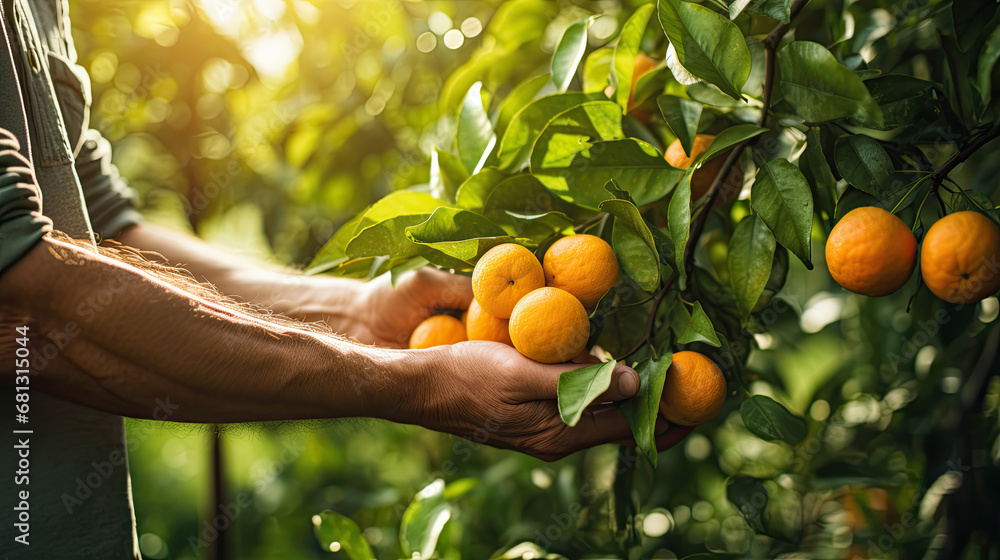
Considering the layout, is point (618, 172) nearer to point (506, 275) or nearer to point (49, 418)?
point (506, 275)

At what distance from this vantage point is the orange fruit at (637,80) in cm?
79

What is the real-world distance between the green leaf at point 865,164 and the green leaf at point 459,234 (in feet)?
1.09

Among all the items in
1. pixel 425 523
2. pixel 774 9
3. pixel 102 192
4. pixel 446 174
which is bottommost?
pixel 425 523

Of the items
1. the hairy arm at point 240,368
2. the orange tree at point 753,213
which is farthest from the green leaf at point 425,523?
the hairy arm at point 240,368

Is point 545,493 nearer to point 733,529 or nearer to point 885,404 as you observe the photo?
point 733,529

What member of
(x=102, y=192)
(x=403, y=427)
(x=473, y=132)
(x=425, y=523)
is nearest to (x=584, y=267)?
(x=473, y=132)

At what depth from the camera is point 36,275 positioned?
23.5 inches

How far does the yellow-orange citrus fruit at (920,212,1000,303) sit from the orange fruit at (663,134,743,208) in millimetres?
195

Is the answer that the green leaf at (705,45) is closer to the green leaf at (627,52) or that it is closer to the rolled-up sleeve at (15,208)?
the green leaf at (627,52)

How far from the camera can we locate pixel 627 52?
2.41 ft

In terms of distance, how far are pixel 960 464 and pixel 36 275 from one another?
4.05 ft

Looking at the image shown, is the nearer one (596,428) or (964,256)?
(964,256)

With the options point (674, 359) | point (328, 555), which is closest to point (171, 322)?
point (674, 359)

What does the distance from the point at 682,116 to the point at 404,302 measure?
50 cm
